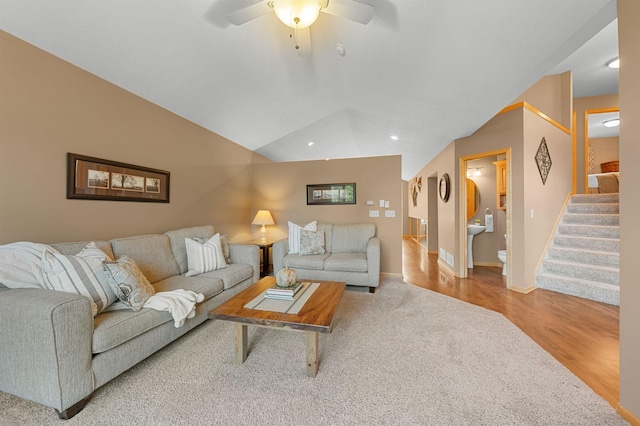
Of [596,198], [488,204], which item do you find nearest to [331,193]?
[488,204]

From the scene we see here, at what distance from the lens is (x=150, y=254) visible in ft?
7.64

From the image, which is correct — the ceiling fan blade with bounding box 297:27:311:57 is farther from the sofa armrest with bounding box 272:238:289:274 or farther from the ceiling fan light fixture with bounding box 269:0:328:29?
the sofa armrest with bounding box 272:238:289:274

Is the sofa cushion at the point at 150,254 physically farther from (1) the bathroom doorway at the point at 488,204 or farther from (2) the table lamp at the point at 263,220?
(1) the bathroom doorway at the point at 488,204

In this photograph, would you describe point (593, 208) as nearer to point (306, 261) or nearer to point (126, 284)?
point (306, 261)

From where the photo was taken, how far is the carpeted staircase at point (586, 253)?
2.98m

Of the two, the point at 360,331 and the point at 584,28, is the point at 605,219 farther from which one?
the point at 360,331

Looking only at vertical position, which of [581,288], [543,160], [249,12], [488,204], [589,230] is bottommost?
[581,288]

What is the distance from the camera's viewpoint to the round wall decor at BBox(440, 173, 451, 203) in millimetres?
4414

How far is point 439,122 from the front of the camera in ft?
11.6

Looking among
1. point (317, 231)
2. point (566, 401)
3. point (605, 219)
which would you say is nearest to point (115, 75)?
point (317, 231)

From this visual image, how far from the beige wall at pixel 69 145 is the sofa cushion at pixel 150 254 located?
30 centimetres

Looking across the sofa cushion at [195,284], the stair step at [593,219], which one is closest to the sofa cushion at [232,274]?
the sofa cushion at [195,284]

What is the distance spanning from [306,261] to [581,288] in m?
3.56

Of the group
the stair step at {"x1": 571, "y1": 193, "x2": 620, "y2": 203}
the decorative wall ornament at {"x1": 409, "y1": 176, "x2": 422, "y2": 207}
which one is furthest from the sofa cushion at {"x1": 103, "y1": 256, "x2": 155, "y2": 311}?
the decorative wall ornament at {"x1": 409, "y1": 176, "x2": 422, "y2": 207}
